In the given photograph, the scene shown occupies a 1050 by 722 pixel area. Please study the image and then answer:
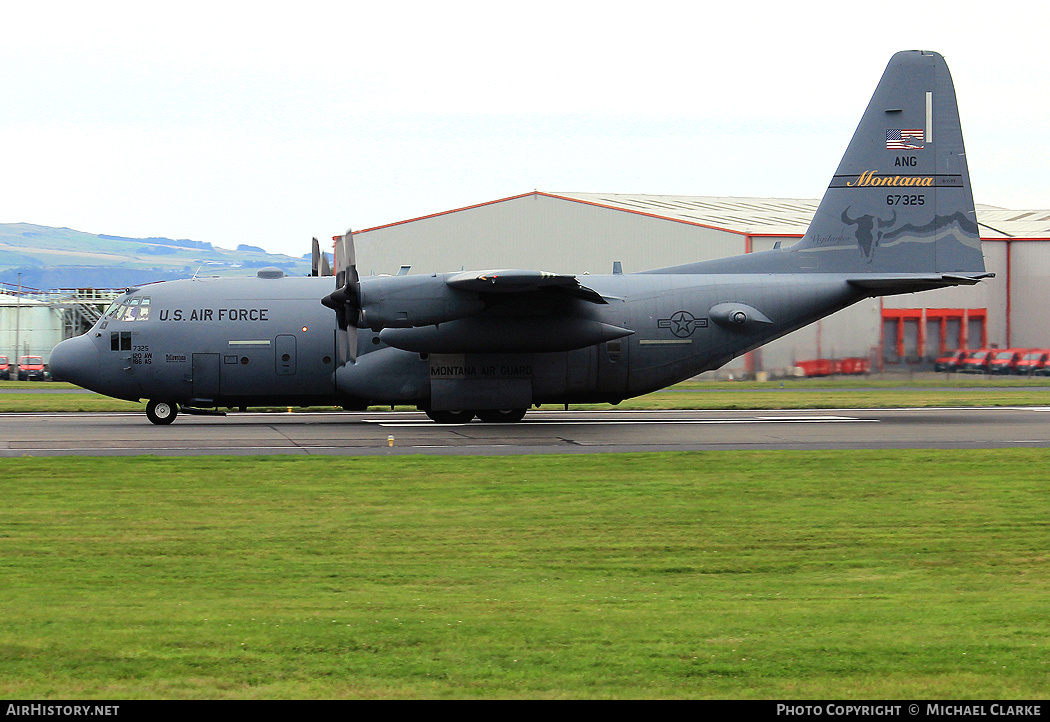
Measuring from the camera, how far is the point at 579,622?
8492 mm

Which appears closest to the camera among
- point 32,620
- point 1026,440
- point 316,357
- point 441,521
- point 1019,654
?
point 1019,654

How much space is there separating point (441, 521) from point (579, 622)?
18.6 feet

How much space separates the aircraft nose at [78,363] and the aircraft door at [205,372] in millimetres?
2754

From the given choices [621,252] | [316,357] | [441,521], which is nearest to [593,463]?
[441,521]

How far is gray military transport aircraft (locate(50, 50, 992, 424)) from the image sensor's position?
2681 centimetres

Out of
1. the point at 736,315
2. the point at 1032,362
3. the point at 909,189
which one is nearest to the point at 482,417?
the point at 736,315

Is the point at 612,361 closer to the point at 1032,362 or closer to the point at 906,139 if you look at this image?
the point at 906,139

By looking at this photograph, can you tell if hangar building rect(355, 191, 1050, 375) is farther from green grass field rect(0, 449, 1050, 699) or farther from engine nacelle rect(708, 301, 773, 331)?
green grass field rect(0, 449, 1050, 699)

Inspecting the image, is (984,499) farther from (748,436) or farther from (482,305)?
(482,305)

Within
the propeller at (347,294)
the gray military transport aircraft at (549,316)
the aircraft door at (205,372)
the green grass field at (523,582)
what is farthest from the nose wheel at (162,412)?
the green grass field at (523,582)

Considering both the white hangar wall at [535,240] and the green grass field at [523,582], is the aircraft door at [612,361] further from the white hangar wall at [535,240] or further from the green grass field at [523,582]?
the white hangar wall at [535,240]

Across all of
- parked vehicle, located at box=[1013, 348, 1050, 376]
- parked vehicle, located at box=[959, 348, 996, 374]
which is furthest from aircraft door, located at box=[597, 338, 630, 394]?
parked vehicle, located at box=[1013, 348, 1050, 376]

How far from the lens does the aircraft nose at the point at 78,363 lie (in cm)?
2789

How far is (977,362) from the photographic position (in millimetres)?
46438
